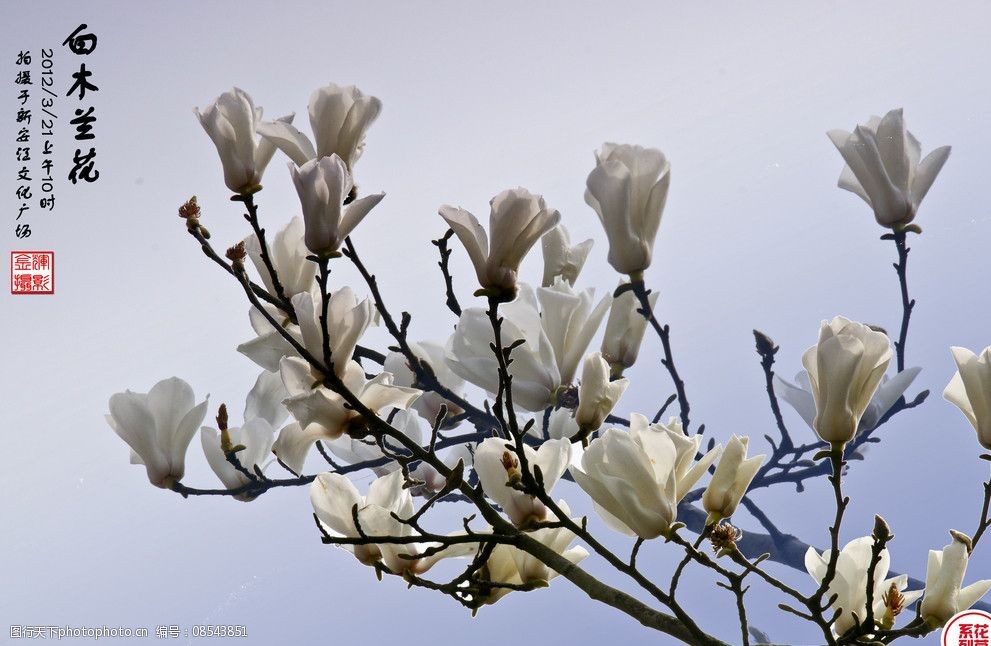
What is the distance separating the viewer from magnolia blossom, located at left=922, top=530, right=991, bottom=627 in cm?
57

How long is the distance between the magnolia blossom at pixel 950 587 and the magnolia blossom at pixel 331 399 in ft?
1.21

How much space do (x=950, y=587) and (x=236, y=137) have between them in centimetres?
61

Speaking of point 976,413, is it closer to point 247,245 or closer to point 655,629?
point 655,629

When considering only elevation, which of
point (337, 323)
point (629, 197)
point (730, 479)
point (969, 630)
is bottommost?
point (969, 630)

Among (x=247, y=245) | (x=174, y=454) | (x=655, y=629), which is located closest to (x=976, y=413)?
(x=655, y=629)

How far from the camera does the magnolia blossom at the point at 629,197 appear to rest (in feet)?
2.41

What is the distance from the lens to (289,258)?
0.76 metres

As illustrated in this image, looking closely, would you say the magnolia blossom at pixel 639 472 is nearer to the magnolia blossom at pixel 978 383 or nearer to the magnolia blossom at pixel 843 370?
the magnolia blossom at pixel 843 370

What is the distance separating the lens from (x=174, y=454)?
2.80 feet

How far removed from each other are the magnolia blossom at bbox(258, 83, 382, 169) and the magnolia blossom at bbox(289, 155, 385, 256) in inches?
3.6

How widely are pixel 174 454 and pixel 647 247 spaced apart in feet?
1.64

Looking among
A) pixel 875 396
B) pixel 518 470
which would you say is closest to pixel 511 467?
pixel 518 470

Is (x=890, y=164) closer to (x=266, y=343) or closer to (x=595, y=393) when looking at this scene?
(x=595, y=393)

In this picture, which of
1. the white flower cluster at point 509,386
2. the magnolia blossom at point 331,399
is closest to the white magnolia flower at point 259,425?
the white flower cluster at point 509,386
